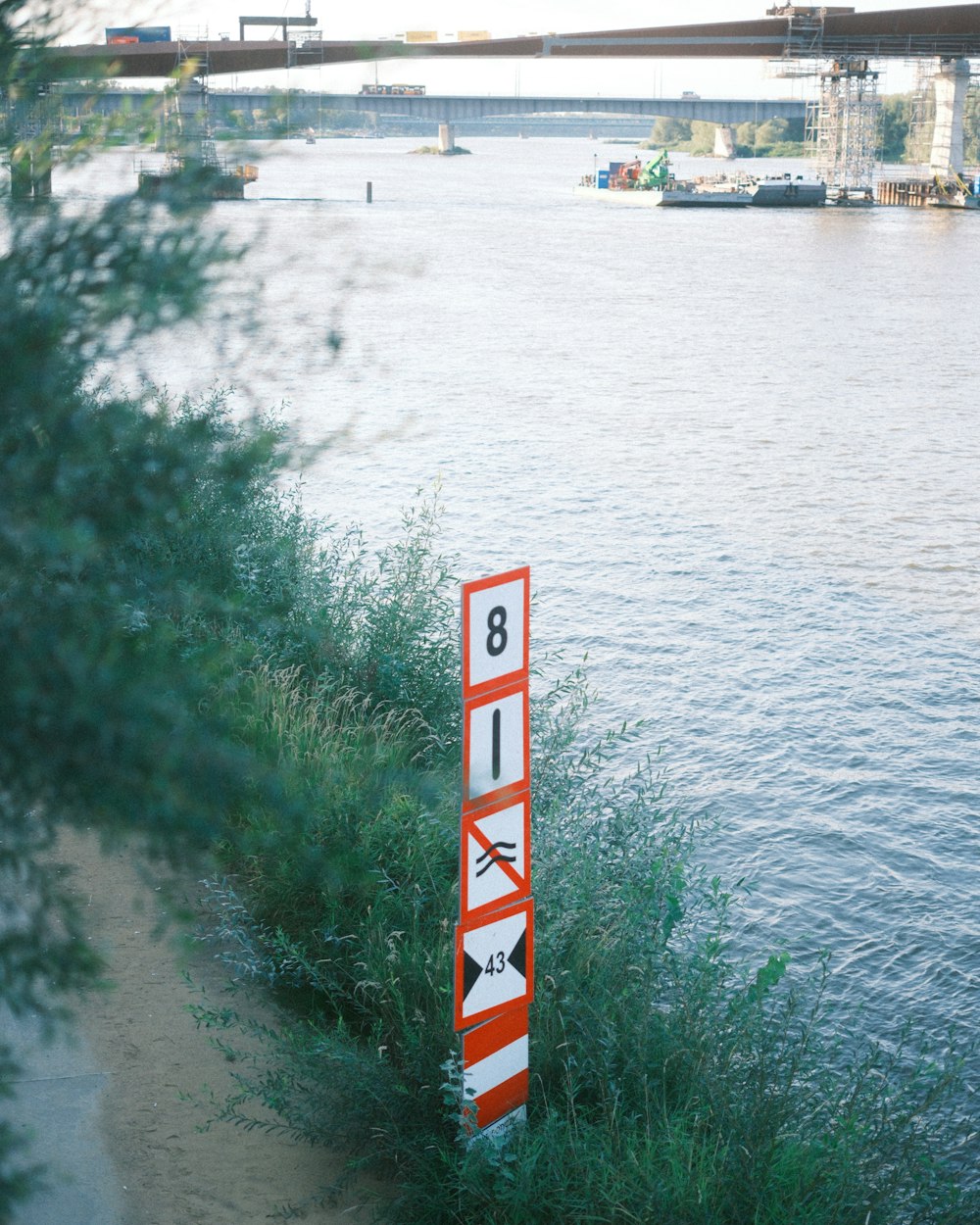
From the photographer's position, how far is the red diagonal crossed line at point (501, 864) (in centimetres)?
521

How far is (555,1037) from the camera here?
592 cm

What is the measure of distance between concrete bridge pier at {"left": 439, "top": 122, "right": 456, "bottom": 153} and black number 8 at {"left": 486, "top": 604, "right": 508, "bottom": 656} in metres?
149

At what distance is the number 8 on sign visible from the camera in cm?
508

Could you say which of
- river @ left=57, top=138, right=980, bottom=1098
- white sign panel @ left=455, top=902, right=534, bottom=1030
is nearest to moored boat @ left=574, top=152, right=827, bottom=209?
river @ left=57, top=138, right=980, bottom=1098

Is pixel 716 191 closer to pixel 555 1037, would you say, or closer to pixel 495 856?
pixel 555 1037

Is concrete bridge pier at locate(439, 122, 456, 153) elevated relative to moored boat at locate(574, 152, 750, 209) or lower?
elevated

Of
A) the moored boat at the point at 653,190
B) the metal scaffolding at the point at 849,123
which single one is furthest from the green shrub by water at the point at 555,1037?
the metal scaffolding at the point at 849,123

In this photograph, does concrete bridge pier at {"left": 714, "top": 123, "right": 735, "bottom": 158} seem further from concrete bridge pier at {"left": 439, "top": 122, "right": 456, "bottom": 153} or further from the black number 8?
the black number 8

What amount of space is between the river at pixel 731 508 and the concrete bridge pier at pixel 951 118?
53918 mm

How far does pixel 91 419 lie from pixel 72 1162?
317cm

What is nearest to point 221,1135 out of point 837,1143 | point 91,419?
point 837,1143

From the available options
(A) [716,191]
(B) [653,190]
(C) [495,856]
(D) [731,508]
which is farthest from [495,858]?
(B) [653,190]

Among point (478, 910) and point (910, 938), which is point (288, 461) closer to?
point (478, 910)

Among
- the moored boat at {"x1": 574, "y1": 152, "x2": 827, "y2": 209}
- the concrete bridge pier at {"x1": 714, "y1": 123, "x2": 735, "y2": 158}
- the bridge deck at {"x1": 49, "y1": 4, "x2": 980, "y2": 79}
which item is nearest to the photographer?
the bridge deck at {"x1": 49, "y1": 4, "x2": 980, "y2": 79}
